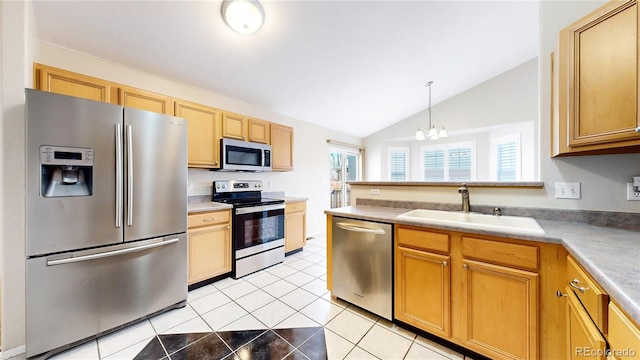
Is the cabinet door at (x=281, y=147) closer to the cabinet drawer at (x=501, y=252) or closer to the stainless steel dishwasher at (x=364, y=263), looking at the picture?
the stainless steel dishwasher at (x=364, y=263)

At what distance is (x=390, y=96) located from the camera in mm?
4152

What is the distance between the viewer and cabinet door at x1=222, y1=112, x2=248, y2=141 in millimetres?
2850

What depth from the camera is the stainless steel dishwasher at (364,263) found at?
5.85ft

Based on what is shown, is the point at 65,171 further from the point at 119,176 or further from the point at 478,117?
the point at 478,117

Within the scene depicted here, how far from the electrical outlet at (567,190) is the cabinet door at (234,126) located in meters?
3.14

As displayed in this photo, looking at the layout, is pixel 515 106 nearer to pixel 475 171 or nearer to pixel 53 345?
pixel 475 171

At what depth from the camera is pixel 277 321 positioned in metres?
1.90

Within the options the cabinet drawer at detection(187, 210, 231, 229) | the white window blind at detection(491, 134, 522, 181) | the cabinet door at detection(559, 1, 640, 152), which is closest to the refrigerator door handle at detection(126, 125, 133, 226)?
the cabinet drawer at detection(187, 210, 231, 229)

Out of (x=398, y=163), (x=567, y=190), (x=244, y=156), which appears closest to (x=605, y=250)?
(x=567, y=190)

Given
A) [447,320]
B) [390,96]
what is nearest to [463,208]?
[447,320]

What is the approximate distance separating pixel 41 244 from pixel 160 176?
2.57 feet

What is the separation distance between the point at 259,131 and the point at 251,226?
4.48 feet

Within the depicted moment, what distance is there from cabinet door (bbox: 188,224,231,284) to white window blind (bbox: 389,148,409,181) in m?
4.43

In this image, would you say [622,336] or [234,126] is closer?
[622,336]
